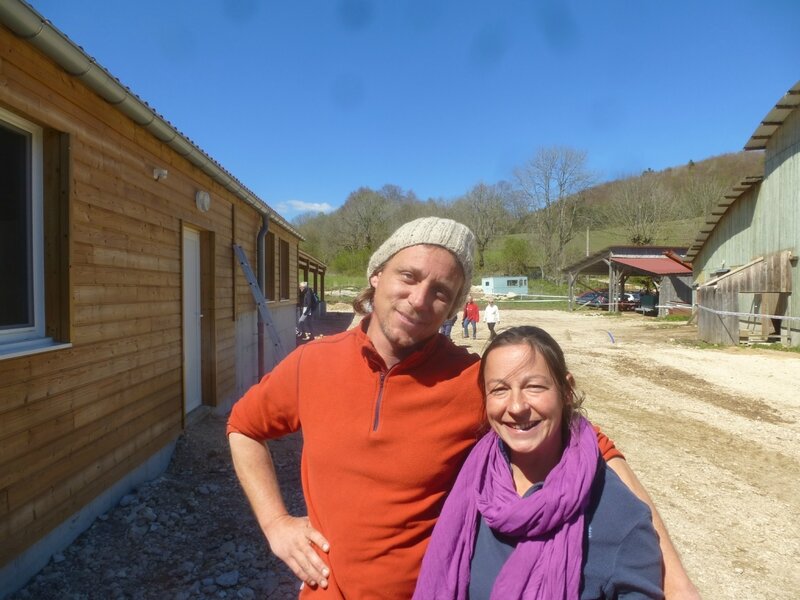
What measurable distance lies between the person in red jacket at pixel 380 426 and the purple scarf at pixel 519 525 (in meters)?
0.10

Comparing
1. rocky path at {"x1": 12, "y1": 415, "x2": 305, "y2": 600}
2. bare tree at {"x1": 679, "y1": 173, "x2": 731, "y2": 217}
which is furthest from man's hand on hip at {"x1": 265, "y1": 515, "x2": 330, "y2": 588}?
bare tree at {"x1": 679, "y1": 173, "x2": 731, "y2": 217}

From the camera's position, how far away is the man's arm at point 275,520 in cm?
157

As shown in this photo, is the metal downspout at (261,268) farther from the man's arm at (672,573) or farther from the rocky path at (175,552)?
the man's arm at (672,573)

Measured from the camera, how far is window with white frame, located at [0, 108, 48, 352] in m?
3.31

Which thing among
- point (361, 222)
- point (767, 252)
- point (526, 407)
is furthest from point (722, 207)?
point (361, 222)

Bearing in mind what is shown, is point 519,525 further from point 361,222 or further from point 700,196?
point 700,196

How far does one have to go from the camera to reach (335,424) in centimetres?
159

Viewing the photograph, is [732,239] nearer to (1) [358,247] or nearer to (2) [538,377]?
(2) [538,377]

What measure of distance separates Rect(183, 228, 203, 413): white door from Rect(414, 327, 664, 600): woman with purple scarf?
5513mm

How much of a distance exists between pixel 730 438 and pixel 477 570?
671 centimetres

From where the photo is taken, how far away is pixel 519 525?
4.37ft

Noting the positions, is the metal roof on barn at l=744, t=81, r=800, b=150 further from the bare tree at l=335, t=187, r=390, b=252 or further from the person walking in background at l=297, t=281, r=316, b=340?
the bare tree at l=335, t=187, r=390, b=252

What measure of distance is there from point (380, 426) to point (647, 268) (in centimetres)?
3254

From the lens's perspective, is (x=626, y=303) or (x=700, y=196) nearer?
(x=626, y=303)
